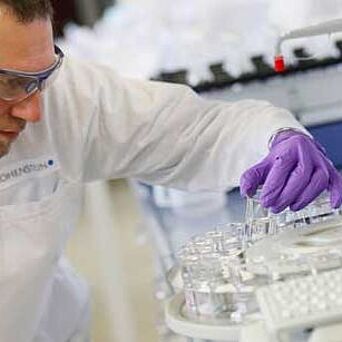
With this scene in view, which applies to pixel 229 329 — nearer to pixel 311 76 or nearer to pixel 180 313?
pixel 180 313

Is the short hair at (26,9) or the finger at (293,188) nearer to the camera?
the short hair at (26,9)

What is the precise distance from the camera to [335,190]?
117 cm

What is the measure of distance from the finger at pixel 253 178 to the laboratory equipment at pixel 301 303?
13.2 inches

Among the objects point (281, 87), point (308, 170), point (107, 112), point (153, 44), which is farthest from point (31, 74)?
point (153, 44)

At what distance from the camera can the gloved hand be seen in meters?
1.15

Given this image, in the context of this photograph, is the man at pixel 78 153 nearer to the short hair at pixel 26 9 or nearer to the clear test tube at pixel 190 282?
the short hair at pixel 26 9

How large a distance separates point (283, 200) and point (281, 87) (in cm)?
127

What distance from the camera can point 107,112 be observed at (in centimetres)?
141

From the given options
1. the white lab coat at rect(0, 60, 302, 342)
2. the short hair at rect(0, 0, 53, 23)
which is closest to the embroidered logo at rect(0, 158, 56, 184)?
the white lab coat at rect(0, 60, 302, 342)

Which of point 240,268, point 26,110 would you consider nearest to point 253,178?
point 240,268

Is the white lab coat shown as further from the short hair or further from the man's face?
the short hair

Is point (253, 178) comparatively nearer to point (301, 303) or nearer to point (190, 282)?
point (190, 282)

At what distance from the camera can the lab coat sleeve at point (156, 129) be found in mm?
1396

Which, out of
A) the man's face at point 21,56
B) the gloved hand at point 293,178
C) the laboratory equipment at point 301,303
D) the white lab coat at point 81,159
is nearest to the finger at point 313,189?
the gloved hand at point 293,178
